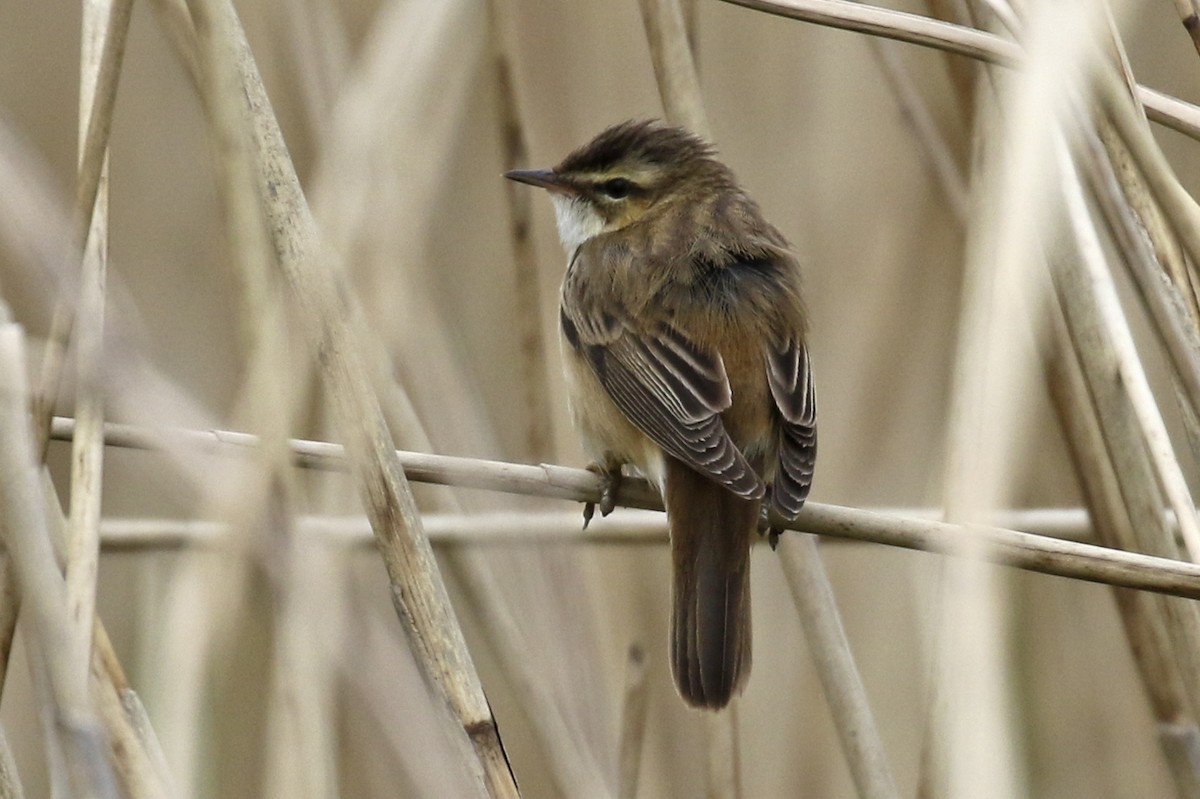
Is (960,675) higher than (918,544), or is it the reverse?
(918,544)

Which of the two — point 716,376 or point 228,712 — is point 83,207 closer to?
point 716,376

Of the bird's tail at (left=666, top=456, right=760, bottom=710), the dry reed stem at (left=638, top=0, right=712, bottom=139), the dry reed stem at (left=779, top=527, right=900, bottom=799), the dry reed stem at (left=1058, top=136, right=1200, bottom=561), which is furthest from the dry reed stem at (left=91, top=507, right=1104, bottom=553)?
the dry reed stem at (left=638, top=0, right=712, bottom=139)

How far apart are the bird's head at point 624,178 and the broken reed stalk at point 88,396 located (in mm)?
1363

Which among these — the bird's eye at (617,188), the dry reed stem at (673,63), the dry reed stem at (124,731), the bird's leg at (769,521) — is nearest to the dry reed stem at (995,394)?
the bird's leg at (769,521)

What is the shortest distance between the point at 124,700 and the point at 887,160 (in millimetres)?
2858

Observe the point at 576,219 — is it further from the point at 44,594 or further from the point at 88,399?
the point at 44,594

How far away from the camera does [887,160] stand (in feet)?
13.3

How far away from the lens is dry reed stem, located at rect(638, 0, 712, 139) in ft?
9.28

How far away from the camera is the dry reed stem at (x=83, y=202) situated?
1.95 metres

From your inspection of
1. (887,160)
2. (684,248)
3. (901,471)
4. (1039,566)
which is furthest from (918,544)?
(887,160)

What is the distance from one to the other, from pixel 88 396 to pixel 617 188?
1870mm

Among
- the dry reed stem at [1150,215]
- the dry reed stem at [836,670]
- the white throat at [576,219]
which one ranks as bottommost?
the dry reed stem at [836,670]

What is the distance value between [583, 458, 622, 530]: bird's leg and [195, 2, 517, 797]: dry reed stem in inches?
38.8

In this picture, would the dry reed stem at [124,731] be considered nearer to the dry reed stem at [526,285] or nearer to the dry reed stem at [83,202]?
the dry reed stem at [83,202]
